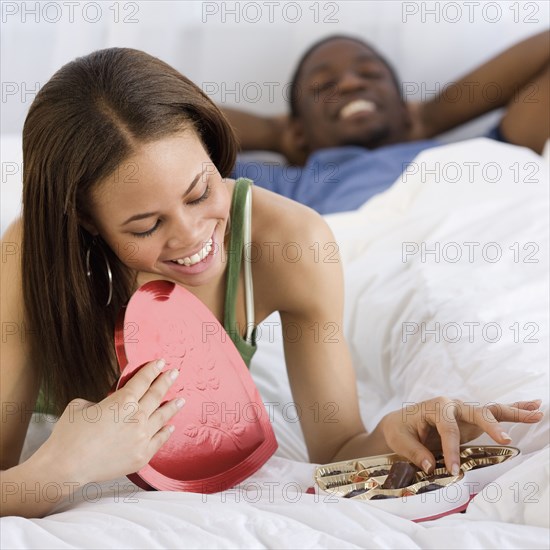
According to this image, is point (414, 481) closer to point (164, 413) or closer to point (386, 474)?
point (386, 474)

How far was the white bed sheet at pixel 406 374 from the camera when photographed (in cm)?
88

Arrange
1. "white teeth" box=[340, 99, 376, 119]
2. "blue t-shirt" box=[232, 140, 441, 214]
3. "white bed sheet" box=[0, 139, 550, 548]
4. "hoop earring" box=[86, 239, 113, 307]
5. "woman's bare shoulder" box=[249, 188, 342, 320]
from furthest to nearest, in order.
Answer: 1. "white teeth" box=[340, 99, 376, 119]
2. "blue t-shirt" box=[232, 140, 441, 214]
3. "woman's bare shoulder" box=[249, 188, 342, 320]
4. "hoop earring" box=[86, 239, 113, 307]
5. "white bed sheet" box=[0, 139, 550, 548]

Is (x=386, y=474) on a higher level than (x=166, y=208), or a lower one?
lower

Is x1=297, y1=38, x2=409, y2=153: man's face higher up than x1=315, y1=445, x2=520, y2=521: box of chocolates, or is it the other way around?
x1=297, y1=38, x2=409, y2=153: man's face

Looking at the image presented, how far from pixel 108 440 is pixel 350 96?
66.0 inches

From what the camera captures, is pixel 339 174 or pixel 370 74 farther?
pixel 370 74

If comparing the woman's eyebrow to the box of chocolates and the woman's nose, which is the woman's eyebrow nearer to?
the woman's nose

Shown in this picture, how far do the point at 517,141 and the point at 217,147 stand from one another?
1381mm

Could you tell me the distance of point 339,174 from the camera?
228 centimetres

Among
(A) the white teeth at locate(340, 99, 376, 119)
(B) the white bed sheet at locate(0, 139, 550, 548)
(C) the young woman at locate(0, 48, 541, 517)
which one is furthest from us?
(A) the white teeth at locate(340, 99, 376, 119)

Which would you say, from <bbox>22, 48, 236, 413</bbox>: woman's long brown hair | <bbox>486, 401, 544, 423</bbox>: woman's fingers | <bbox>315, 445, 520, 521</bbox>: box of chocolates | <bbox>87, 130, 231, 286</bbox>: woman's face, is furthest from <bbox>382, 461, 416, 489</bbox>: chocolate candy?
<bbox>22, 48, 236, 413</bbox>: woman's long brown hair

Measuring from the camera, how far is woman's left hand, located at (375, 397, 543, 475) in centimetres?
99

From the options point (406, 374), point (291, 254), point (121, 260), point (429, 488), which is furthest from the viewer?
point (406, 374)

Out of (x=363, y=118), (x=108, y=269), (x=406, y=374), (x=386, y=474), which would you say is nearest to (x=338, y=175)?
(x=363, y=118)
